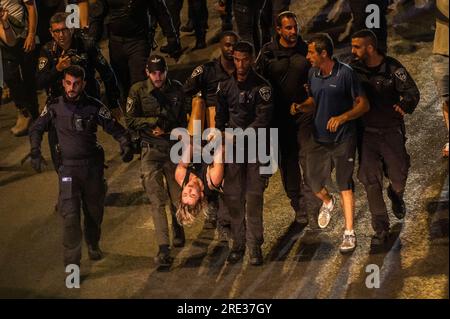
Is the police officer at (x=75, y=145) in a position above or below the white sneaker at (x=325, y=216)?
above

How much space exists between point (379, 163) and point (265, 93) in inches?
48.5

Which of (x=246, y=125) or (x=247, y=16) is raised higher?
(x=247, y=16)

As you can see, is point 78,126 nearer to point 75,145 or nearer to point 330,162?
point 75,145

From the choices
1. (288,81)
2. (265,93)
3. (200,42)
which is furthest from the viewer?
(200,42)

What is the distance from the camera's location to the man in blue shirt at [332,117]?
28.5ft

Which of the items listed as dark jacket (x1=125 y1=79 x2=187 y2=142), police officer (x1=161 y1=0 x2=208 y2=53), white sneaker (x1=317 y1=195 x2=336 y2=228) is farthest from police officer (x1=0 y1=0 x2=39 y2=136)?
white sneaker (x1=317 y1=195 x2=336 y2=228)

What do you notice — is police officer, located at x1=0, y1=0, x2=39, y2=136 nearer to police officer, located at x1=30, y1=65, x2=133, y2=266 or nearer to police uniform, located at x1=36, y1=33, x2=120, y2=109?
police uniform, located at x1=36, y1=33, x2=120, y2=109

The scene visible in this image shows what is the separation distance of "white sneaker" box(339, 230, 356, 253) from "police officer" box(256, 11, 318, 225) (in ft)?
2.18

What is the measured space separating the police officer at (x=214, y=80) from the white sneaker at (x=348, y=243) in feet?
3.56

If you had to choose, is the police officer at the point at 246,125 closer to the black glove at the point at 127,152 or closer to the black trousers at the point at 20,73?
the black glove at the point at 127,152

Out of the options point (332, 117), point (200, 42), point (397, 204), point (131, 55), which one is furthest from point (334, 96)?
point (200, 42)

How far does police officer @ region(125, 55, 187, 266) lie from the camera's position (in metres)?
8.93

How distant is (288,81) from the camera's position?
9.12 metres

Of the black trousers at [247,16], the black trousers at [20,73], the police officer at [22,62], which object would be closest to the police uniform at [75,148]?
the police officer at [22,62]
